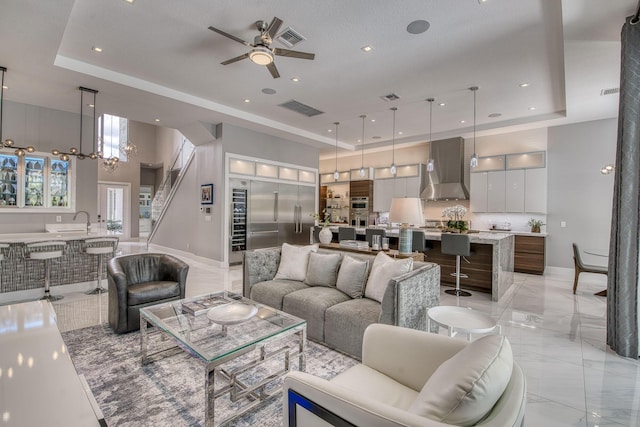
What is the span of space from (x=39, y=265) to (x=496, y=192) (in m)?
9.03

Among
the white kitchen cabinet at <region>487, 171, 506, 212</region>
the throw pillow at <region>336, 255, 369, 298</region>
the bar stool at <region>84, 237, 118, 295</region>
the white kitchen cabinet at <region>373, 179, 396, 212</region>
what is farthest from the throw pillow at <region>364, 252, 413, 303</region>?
the white kitchen cabinet at <region>373, 179, 396, 212</region>

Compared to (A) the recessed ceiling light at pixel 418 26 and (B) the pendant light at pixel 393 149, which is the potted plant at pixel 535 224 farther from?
(A) the recessed ceiling light at pixel 418 26

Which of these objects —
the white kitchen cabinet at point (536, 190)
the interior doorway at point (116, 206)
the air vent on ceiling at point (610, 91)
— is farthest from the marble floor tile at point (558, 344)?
the interior doorway at point (116, 206)

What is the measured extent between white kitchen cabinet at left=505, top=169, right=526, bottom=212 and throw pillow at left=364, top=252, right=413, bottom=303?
5403mm

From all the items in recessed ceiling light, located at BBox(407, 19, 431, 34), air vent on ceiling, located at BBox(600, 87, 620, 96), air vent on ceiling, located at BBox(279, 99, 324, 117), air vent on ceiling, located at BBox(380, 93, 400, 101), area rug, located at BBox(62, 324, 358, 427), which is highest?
air vent on ceiling, located at BBox(279, 99, 324, 117)

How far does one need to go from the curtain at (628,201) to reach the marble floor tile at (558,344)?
10.5 inches

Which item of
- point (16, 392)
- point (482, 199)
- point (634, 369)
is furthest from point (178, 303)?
point (482, 199)

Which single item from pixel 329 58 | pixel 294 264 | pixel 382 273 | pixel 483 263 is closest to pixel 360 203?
pixel 483 263

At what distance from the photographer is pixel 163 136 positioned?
36.9 ft

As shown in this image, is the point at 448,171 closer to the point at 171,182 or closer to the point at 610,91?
the point at 610,91

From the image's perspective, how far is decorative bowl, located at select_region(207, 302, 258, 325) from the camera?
2238 mm

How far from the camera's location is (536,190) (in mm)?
6551

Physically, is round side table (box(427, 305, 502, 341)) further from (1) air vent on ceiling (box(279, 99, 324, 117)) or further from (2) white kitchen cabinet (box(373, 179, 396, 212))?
(2) white kitchen cabinet (box(373, 179, 396, 212))

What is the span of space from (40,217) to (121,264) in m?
3.94
